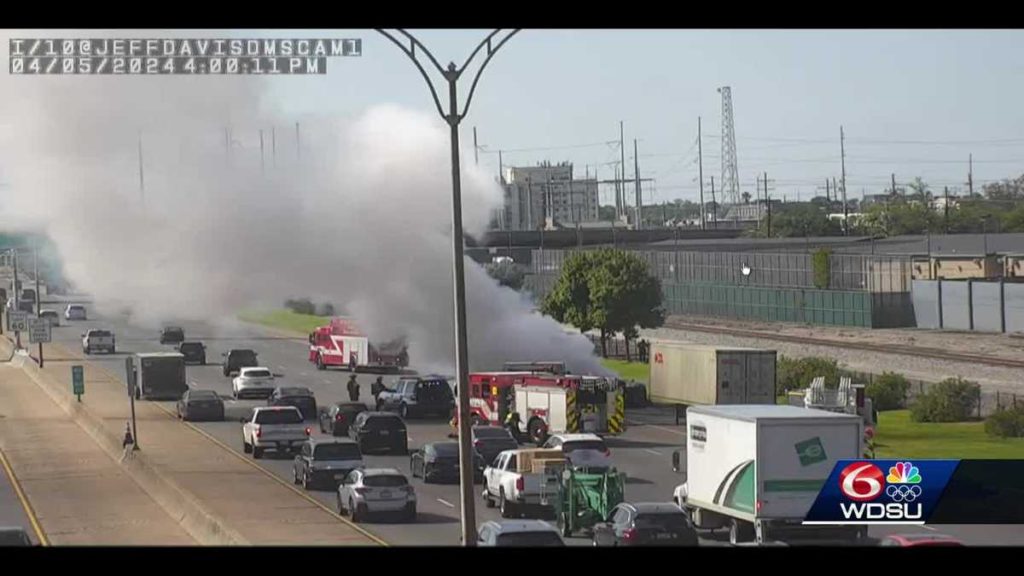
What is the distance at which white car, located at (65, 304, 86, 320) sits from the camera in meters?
104

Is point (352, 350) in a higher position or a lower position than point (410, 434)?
higher

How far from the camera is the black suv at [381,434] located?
137 feet

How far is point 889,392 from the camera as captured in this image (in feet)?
159

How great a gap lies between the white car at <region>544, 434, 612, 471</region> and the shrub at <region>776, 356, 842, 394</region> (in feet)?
51.4

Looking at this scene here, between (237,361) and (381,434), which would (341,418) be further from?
(237,361)

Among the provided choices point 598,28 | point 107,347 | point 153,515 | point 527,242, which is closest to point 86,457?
point 153,515

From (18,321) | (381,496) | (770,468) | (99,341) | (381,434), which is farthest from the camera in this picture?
(99,341)

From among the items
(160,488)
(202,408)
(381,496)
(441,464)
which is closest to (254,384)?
(202,408)

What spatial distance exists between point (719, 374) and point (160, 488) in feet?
58.2

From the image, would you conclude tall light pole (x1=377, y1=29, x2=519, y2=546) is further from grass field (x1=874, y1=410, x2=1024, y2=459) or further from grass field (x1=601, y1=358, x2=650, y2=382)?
grass field (x1=601, y1=358, x2=650, y2=382)

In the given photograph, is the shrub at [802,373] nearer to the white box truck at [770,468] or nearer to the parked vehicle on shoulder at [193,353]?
the white box truck at [770,468]

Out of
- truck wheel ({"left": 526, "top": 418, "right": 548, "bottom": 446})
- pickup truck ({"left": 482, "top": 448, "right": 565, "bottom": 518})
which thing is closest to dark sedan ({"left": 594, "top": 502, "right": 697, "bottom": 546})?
pickup truck ({"left": 482, "top": 448, "right": 565, "bottom": 518})
